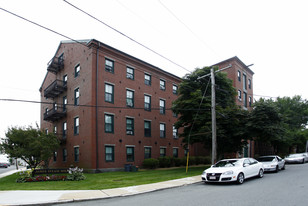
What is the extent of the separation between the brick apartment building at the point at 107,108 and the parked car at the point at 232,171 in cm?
756

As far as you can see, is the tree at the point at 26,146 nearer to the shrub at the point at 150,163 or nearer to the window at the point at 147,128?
the shrub at the point at 150,163

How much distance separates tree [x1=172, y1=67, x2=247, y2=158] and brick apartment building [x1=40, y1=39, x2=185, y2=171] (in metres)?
2.72

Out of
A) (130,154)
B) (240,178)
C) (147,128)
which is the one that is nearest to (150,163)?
(130,154)

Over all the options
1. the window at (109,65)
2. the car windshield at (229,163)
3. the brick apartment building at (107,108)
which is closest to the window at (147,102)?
the brick apartment building at (107,108)

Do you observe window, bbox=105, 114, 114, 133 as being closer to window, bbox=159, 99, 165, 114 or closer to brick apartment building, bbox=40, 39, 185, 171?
brick apartment building, bbox=40, 39, 185, 171

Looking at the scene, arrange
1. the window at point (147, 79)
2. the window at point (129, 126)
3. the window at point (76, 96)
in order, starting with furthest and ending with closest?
the window at point (147, 79)
the window at point (129, 126)
the window at point (76, 96)

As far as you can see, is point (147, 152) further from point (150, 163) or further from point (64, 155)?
point (64, 155)

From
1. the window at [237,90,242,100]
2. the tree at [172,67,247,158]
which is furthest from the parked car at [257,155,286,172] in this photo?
the window at [237,90,242,100]

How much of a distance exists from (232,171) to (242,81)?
27.9 m

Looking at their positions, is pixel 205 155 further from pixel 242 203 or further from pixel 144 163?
pixel 242 203

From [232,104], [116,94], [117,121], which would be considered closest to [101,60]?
[116,94]

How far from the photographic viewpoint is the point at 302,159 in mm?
29141

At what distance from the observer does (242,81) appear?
37312 millimetres

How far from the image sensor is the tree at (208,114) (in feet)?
67.5
